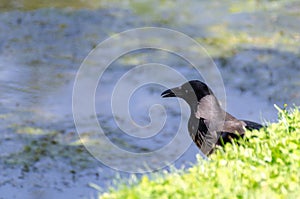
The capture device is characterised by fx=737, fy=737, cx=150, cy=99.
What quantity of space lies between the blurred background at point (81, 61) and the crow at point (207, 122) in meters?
1.17

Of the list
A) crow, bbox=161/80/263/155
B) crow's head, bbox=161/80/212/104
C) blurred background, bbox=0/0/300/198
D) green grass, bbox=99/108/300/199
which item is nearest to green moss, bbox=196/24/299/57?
blurred background, bbox=0/0/300/198

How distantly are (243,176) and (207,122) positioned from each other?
1839mm

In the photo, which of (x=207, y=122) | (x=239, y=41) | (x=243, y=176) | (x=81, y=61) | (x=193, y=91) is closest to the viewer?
(x=243, y=176)

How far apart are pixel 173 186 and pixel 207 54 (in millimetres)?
6719

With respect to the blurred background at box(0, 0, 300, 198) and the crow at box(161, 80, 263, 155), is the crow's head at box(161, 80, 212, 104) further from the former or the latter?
the blurred background at box(0, 0, 300, 198)

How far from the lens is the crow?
577cm

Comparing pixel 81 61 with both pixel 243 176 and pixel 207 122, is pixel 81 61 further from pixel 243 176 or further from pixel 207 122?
pixel 243 176

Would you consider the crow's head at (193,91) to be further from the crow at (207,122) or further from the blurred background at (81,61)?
the blurred background at (81,61)

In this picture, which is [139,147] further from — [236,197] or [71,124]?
[236,197]

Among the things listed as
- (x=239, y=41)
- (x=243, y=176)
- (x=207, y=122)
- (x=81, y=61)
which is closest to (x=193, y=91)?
(x=207, y=122)

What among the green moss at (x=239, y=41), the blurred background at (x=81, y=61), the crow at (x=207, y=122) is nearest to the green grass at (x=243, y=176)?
the crow at (x=207, y=122)

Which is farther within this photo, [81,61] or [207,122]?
[81,61]

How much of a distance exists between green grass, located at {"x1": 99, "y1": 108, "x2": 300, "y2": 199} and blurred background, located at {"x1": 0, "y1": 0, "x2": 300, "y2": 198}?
245cm

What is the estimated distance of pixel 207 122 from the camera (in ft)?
19.7
